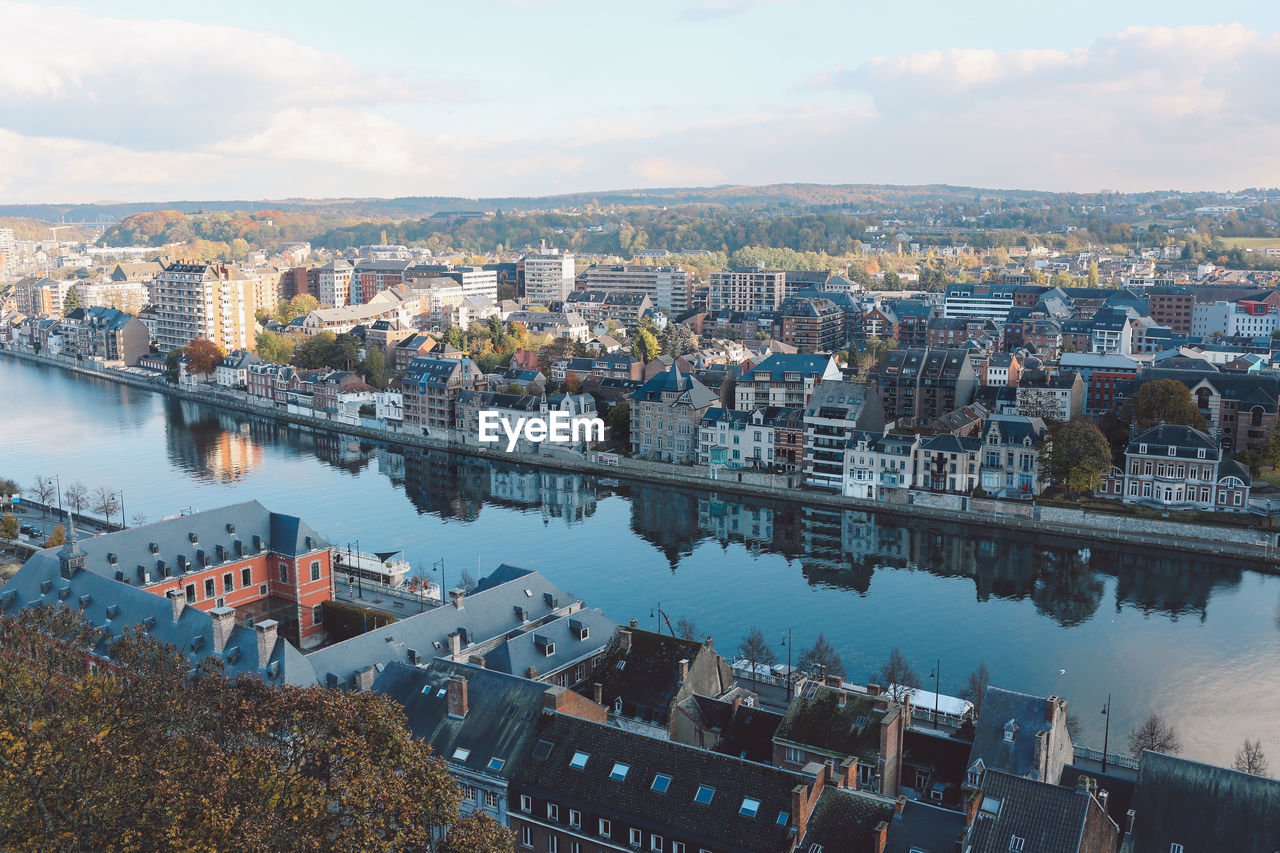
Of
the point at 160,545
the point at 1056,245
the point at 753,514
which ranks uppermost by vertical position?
the point at 1056,245

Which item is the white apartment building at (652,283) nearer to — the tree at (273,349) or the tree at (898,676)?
the tree at (273,349)

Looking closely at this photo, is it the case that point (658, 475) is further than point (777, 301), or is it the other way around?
point (777, 301)

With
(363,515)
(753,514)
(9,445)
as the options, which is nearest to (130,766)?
(363,515)

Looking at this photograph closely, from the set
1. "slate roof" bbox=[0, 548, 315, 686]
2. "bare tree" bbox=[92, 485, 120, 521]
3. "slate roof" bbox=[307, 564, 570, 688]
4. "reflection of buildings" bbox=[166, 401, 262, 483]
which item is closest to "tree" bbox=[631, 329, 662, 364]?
"reflection of buildings" bbox=[166, 401, 262, 483]

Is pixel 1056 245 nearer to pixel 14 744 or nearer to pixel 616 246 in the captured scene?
pixel 616 246

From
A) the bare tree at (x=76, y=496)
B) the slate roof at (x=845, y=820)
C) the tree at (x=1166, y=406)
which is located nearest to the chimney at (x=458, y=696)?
the slate roof at (x=845, y=820)

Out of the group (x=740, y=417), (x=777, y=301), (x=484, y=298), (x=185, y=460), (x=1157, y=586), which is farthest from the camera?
(x=484, y=298)
